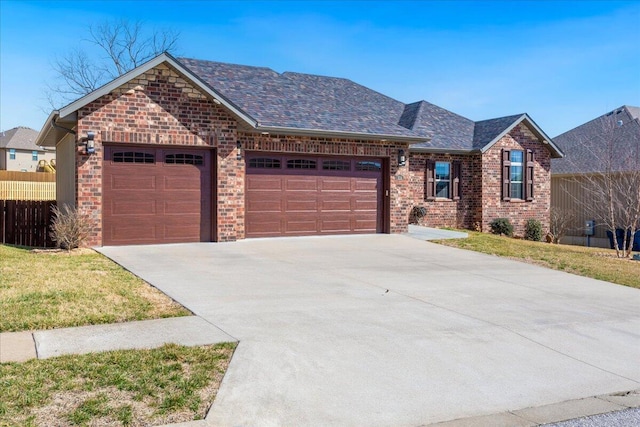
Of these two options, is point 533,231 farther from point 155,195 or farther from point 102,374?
point 102,374

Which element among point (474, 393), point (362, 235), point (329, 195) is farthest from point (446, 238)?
point (474, 393)

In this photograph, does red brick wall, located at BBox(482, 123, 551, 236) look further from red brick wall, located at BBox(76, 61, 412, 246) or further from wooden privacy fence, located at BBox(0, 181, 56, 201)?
wooden privacy fence, located at BBox(0, 181, 56, 201)

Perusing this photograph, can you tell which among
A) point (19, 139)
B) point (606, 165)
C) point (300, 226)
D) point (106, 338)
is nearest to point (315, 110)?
point (300, 226)

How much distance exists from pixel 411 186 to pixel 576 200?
31.1 feet

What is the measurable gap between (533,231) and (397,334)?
18932 millimetres

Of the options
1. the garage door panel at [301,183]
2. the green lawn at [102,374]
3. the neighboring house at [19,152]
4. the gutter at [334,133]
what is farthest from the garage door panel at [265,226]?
the neighboring house at [19,152]

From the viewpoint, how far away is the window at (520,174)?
24.1m

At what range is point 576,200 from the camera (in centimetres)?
2652

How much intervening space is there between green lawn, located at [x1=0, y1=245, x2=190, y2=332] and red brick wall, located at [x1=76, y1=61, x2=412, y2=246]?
10.4ft

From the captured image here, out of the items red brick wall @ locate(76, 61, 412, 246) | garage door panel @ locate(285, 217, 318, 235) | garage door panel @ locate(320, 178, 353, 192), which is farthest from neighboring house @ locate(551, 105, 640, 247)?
red brick wall @ locate(76, 61, 412, 246)

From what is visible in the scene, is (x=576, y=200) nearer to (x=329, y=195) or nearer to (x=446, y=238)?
(x=446, y=238)

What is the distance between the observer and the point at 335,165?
17766 mm

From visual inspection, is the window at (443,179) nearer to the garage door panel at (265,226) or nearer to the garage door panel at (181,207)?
the garage door panel at (265,226)

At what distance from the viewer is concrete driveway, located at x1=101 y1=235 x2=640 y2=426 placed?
483 cm
